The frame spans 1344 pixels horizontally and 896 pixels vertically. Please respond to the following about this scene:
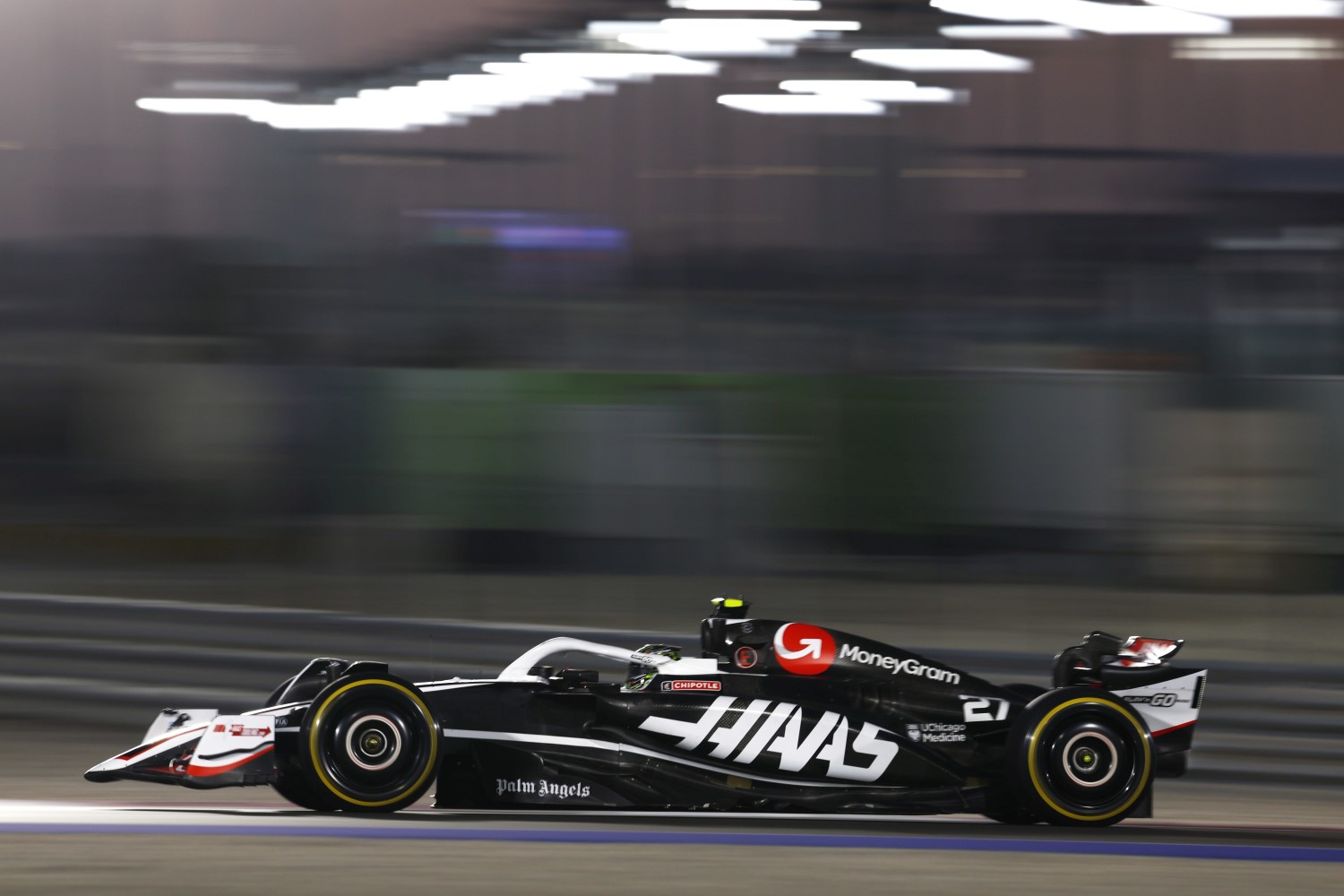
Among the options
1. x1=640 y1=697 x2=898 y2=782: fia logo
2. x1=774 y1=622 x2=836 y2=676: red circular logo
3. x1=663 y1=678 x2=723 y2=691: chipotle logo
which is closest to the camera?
x1=640 y1=697 x2=898 y2=782: fia logo

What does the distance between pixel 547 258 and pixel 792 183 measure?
1903 millimetres

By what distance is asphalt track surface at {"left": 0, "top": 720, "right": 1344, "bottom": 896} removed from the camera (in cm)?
504

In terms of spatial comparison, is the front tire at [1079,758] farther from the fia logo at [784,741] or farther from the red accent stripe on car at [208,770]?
the red accent stripe on car at [208,770]

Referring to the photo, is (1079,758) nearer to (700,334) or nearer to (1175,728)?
(1175,728)

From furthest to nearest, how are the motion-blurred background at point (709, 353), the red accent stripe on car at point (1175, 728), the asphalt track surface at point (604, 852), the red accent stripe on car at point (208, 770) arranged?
the motion-blurred background at point (709, 353), the red accent stripe on car at point (1175, 728), the red accent stripe on car at point (208, 770), the asphalt track surface at point (604, 852)

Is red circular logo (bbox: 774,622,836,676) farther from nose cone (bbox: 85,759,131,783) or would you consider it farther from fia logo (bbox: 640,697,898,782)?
nose cone (bbox: 85,759,131,783)

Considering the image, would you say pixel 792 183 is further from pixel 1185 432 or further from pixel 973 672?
pixel 973 672

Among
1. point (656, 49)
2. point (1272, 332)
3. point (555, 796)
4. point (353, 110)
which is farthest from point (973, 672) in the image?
point (353, 110)

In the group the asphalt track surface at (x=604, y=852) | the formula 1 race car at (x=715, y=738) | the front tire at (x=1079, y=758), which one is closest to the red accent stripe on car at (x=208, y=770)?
the formula 1 race car at (x=715, y=738)

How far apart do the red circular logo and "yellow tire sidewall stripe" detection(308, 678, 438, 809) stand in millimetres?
1375

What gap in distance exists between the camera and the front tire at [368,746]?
604 cm

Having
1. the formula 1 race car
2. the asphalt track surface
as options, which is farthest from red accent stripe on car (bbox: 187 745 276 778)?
the asphalt track surface

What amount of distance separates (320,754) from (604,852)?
4.03ft

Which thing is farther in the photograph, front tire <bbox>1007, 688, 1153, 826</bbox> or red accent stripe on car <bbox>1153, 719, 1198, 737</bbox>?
red accent stripe on car <bbox>1153, 719, 1198, 737</bbox>
